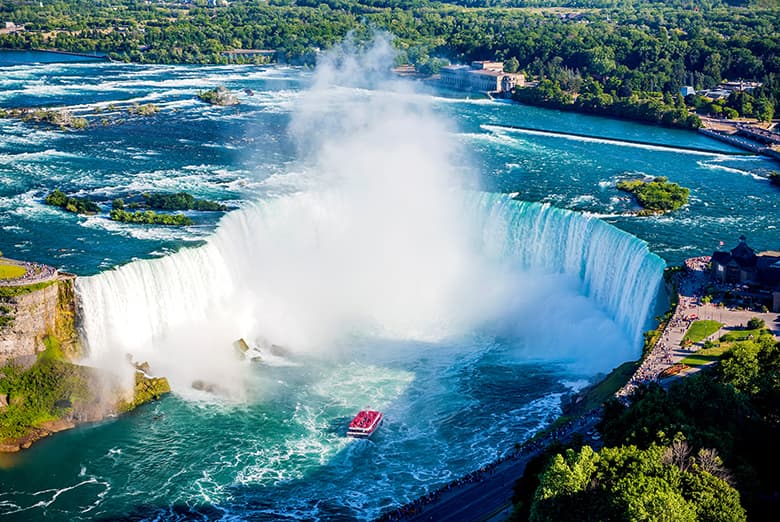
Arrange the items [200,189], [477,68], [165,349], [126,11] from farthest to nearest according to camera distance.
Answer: [126,11] → [477,68] → [200,189] → [165,349]

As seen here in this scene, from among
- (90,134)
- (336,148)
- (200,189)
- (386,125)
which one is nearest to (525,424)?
(200,189)

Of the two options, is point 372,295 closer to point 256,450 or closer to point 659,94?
point 256,450

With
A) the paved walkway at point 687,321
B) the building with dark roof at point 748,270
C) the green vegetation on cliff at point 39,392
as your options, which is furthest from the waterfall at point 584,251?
the green vegetation on cliff at point 39,392

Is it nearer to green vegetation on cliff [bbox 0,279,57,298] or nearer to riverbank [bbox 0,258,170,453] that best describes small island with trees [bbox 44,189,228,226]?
riverbank [bbox 0,258,170,453]

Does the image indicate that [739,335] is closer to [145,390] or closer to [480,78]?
[145,390]

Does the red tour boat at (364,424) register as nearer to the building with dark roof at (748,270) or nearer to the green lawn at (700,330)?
the green lawn at (700,330)

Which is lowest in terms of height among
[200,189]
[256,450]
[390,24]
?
[256,450]
